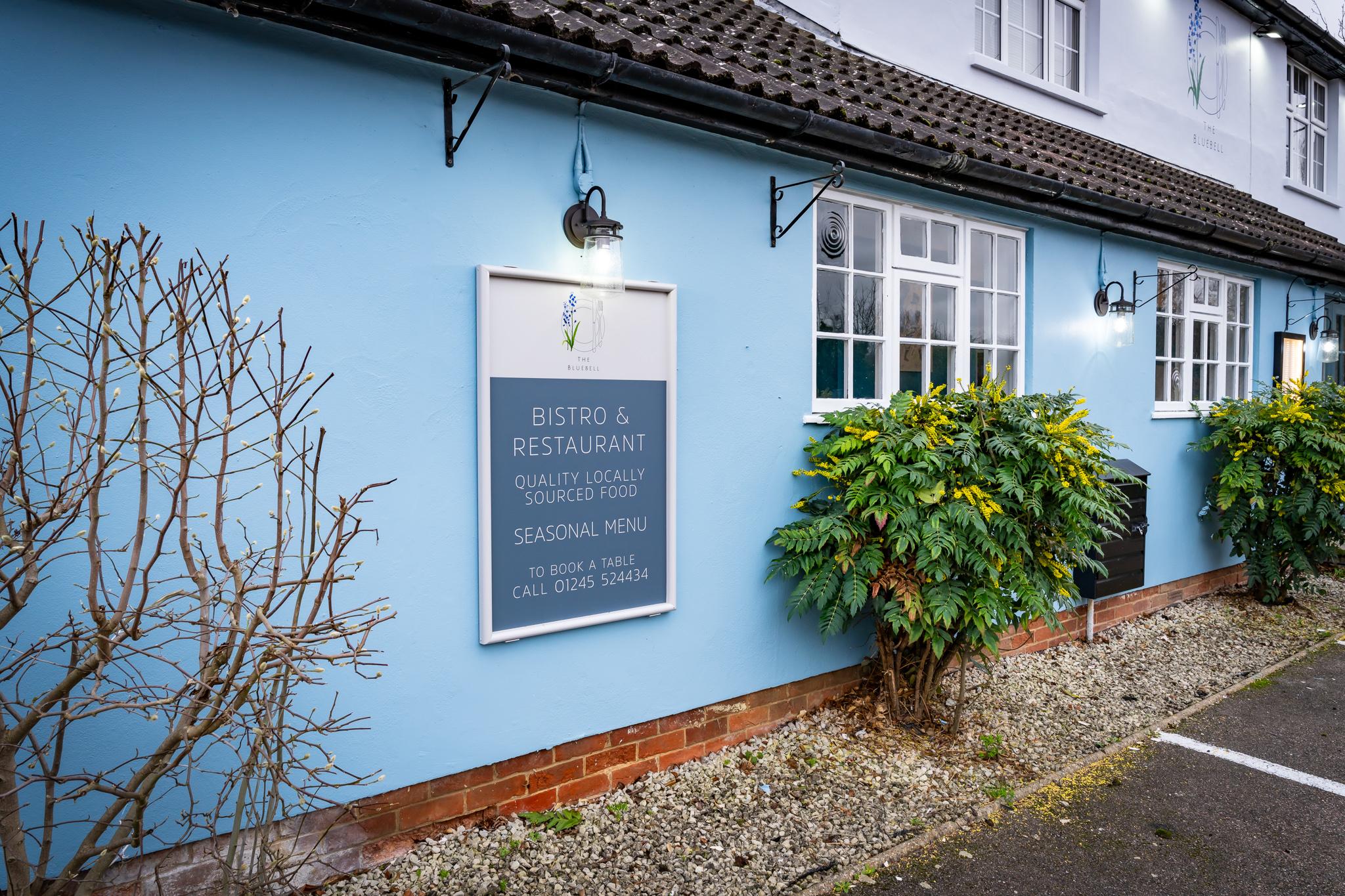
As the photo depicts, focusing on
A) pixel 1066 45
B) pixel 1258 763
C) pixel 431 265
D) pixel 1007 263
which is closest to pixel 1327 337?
pixel 1066 45

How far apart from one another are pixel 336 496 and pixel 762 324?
8.07 feet

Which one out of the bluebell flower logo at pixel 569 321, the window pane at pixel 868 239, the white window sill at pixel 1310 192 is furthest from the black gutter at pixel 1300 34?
the bluebell flower logo at pixel 569 321

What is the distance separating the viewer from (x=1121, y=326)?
6988 millimetres

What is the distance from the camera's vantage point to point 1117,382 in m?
7.11

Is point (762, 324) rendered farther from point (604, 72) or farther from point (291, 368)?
point (291, 368)

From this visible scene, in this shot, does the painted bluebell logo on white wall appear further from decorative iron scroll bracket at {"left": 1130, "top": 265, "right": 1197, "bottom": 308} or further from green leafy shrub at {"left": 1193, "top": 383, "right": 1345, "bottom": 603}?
green leafy shrub at {"left": 1193, "top": 383, "right": 1345, "bottom": 603}

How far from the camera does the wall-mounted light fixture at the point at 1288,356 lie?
898 centimetres

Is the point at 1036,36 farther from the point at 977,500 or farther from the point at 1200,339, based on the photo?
the point at 977,500

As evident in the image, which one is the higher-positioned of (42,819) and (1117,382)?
(1117,382)

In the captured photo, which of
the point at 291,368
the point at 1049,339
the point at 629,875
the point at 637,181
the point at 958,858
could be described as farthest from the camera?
the point at 1049,339

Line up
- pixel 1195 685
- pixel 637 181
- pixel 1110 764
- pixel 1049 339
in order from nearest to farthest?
pixel 637 181 → pixel 1110 764 → pixel 1195 685 → pixel 1049 339

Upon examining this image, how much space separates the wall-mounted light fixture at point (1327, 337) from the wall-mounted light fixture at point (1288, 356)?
2.17 ft

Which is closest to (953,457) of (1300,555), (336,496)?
(336,496)

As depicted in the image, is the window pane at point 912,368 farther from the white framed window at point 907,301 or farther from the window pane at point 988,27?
the window pane at point 988,27
